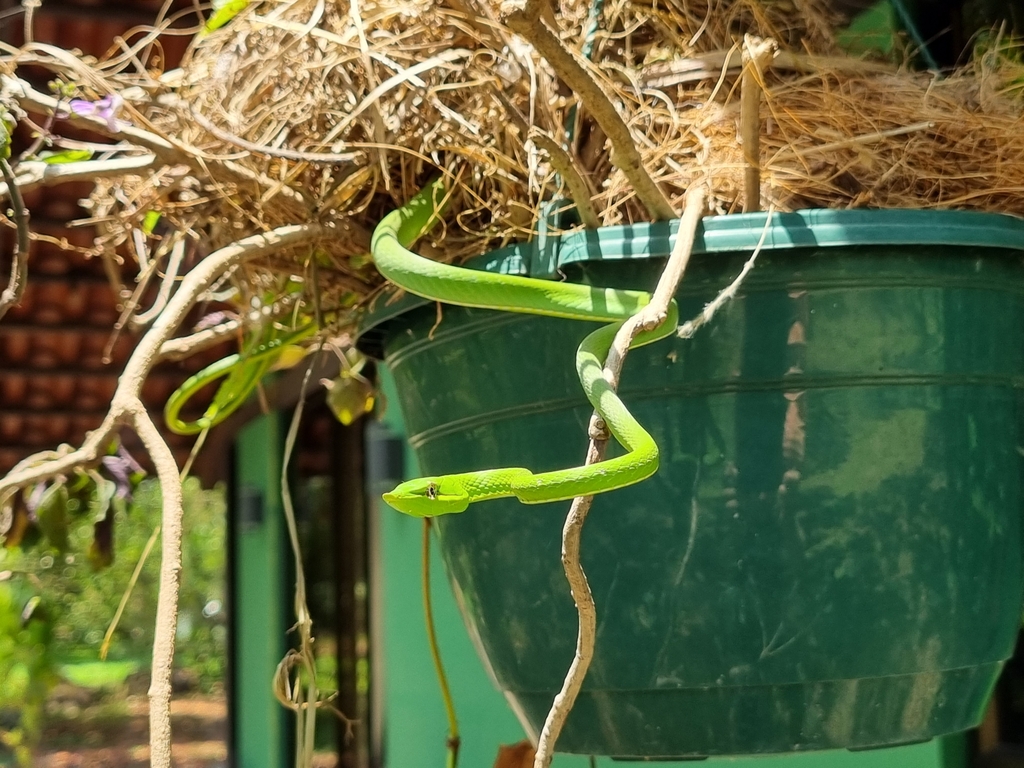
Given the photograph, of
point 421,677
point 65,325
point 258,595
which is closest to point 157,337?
point 421,677

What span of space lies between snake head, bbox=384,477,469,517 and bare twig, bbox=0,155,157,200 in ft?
1.15

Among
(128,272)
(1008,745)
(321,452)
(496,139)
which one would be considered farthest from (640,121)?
(321,452)

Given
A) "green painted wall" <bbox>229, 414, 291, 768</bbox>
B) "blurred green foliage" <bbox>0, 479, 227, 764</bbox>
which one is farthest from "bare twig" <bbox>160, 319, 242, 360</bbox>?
"blurred green foliage" <bbox>0, 479, 227, 764</bbox>

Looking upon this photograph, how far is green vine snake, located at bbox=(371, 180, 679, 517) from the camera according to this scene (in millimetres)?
453

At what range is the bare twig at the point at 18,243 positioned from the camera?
676 millimetres

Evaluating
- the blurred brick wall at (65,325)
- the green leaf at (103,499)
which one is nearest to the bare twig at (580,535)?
the green leaf at (103,499)

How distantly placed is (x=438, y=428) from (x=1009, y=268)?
0.34 meters

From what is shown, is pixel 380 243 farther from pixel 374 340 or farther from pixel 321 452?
pixel 321 452

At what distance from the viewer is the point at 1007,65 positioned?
0.74 metres

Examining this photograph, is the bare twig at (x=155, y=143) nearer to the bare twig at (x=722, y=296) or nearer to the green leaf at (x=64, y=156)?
the green leaf at (x=64, y=156)

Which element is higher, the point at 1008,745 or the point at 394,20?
the point at 394,20

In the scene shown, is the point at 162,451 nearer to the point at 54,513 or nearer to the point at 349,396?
the point at 349,396

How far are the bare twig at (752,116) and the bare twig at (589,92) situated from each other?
0.14 feet

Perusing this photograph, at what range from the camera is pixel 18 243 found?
0.70 metres
